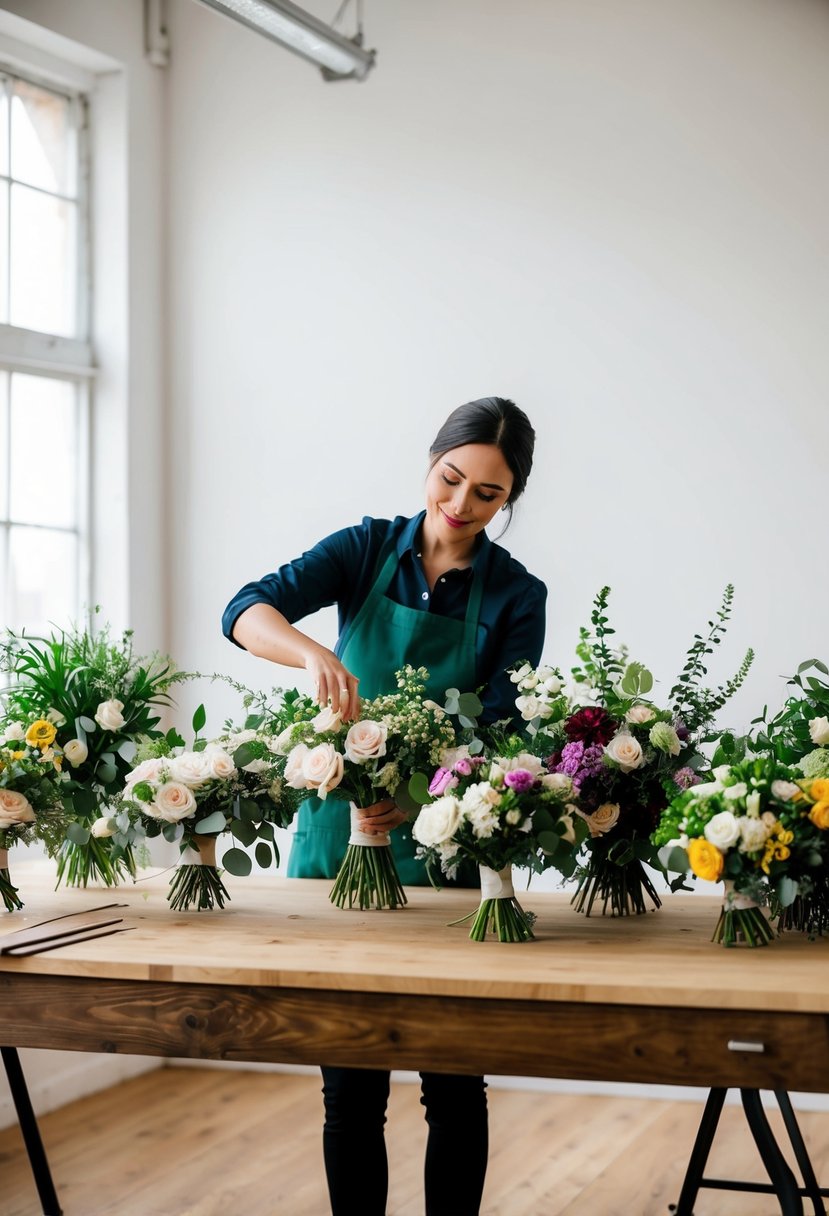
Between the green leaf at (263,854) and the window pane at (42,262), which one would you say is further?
the window pane at (42,262)

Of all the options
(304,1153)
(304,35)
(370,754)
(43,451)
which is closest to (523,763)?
(370,754)

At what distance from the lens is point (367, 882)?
2719 millimetres

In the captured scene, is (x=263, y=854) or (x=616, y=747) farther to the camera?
(x=263, y=854)

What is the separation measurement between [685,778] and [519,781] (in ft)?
1.27

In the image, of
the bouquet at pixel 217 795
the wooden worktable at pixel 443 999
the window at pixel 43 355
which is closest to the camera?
the wooden worktable at pixel 443 999

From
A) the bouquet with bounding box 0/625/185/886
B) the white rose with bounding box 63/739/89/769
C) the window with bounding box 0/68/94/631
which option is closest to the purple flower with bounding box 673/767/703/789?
the bouquet with bounding box 0/625/185/886

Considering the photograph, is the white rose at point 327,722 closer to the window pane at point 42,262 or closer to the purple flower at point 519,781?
the purple flower at point 519,781

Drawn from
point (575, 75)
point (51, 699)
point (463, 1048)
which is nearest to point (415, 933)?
point (463, 1048)

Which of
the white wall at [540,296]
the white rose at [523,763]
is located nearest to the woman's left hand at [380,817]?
the white rose at [523,763]

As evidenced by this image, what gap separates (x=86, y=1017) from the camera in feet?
7.66

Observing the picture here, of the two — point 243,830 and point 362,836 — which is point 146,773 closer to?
point 243,830

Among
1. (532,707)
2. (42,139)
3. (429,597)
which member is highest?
(42,139)

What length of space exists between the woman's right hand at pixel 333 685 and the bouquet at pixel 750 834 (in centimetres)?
66

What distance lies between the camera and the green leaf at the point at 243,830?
8.61 ft
